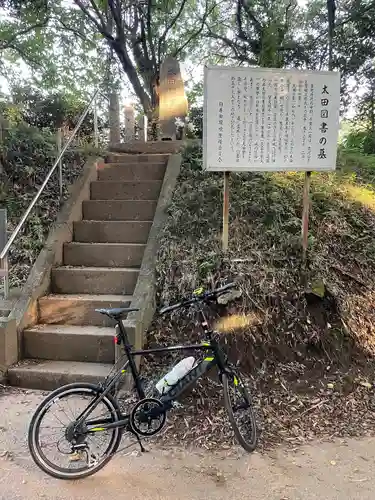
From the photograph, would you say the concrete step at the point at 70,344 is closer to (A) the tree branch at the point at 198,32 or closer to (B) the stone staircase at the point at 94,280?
(B) the stone staircase at the point at 94,280

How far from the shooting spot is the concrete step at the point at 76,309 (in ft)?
14.8

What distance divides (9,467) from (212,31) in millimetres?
16088

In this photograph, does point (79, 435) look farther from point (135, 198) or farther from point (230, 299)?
point (135, 198)

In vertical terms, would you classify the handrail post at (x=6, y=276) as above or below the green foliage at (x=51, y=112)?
below

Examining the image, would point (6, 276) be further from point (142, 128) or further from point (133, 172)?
point (142, 128)

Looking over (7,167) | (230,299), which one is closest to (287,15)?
(7,167)

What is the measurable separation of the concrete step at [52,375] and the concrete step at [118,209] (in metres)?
2.44

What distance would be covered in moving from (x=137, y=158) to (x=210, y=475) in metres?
5.34

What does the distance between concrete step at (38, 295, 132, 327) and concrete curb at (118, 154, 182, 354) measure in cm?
26

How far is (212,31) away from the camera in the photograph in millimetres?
15516

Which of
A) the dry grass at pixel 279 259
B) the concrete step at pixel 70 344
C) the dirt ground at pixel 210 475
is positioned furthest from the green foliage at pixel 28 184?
the dirt ground at pixel 210 475

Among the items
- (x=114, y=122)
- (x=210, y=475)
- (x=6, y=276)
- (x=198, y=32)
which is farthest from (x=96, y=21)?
(x=210, y=475)

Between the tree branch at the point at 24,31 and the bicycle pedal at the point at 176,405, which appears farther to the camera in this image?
the tree branch at the point at 24,31

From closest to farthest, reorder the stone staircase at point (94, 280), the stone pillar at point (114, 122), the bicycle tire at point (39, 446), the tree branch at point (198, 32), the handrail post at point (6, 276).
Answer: the bicycle tire at point (39, 446)
the stone staircase at point (94, 280)
the handrail post at point (6, 276)
the stone pillar at point (114, 122)
the tree branch at point (198, 32)
